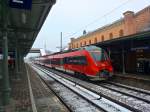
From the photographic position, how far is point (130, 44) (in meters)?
24.7

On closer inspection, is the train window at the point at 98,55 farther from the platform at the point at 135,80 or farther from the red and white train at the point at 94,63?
the platform at the point at 135,80

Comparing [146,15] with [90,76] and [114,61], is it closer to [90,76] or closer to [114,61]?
[114,61]

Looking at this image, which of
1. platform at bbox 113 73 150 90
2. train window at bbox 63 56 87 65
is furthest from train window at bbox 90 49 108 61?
platform at bbox 113 73 150 90

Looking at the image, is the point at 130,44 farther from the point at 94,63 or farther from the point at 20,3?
the point at 20,3

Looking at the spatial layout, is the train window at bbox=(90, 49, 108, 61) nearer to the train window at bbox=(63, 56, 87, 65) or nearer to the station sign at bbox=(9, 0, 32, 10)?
the train window at bbox=(63, 56, 87, 65)

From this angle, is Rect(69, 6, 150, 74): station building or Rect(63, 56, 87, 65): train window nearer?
Rect(69, 6, 150, 74): station building

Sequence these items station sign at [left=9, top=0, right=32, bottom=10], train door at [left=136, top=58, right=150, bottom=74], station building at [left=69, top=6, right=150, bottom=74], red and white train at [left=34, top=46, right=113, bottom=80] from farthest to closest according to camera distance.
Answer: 1. train door at [left=136, top=58, right=150, bottom=74]
2. station building at [left=69, top=6, right=150, bottom=74]
3. red and white train at [left=34, top=46, right=113, bottom=80]
4. station sign at [left=9, top=0, right=32, bottom=10]

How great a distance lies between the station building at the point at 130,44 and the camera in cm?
2280

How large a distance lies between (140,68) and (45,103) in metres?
13.3

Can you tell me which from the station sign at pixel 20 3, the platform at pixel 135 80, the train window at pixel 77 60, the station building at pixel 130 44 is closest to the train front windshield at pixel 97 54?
the train window at pixel 77 60

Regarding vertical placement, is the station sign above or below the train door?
above

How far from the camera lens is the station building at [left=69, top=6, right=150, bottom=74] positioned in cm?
2280

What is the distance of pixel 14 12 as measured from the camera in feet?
53.4

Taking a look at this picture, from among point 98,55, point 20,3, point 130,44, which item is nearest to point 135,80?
point 98,55
